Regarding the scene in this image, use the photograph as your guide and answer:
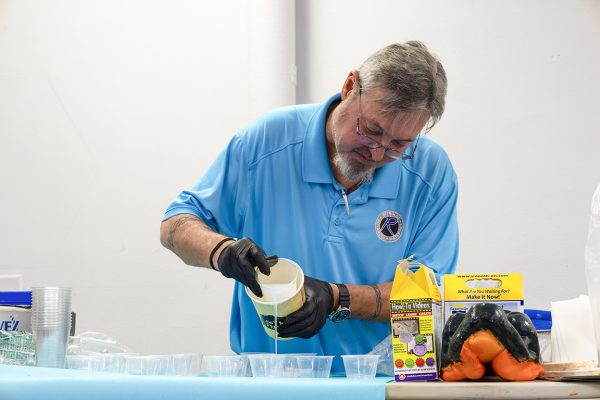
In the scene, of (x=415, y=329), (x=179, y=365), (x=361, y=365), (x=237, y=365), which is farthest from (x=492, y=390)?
(x=179, y=365)

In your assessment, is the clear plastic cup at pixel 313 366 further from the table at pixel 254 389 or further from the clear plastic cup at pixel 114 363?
the clear plastic cup at pixel 114 363

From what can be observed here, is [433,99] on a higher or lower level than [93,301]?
higher

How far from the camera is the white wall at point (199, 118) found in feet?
10.5

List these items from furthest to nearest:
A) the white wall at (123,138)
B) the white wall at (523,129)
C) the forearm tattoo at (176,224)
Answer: the white wall at (123,138)
the white wall at (523,129)
the forearm tattoo at (176,224)

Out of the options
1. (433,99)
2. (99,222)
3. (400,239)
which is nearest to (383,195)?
(400,239)

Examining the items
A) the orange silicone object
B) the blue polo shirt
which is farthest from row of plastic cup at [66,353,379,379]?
the blue polo shirt

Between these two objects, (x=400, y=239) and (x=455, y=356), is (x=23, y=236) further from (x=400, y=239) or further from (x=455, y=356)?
(x=455, y=356)

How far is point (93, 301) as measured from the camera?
11.4ft


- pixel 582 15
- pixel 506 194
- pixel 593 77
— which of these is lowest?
pixel 506 194

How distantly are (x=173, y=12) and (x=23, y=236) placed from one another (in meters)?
1.25

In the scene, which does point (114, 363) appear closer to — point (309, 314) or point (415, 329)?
point (309, 314)

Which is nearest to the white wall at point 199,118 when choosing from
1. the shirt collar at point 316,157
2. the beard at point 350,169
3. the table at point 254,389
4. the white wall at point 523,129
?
the white wall at point 523,129

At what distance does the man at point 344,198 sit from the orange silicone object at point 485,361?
0.63 m

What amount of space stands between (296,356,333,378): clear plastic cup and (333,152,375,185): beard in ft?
2.30
